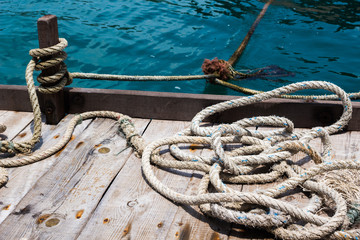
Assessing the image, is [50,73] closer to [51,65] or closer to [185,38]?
[51,65]

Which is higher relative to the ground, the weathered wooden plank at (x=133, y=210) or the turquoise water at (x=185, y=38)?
the weathered wooden plank at (x=133, y=210)

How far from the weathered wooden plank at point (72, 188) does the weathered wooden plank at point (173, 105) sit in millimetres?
219

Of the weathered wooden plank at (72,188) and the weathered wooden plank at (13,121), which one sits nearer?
the weathered wooden plank at (72,188)

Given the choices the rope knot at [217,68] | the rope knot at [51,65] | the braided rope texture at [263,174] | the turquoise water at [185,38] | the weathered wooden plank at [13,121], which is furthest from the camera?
the turquoise water at [185,38]

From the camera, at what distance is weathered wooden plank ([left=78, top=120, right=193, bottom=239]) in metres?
1.58

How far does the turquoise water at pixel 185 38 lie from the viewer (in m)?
5.78

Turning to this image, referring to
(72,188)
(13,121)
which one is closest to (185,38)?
(13,121)

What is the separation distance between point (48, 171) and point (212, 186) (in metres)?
0.87

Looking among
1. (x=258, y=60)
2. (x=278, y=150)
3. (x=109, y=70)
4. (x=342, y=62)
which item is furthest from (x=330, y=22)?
(x=278, y=150)

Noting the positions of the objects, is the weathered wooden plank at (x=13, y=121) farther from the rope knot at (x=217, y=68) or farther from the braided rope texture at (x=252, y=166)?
the rope knot at (x=217, y=68)

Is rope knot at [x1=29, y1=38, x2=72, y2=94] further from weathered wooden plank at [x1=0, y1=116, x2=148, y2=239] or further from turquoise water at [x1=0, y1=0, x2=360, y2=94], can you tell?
turquoise water at [x1=0, y1=0, x2=360, y2=94]

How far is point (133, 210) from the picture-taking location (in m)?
1.71

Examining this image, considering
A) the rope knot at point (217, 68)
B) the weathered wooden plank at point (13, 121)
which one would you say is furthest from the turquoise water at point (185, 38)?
the weathered wooden plank at point (13, 121)

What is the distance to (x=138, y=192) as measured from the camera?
1833 mm
